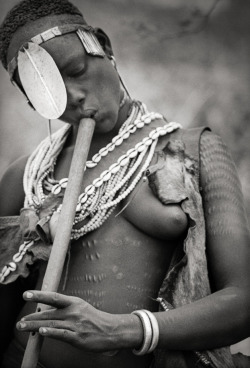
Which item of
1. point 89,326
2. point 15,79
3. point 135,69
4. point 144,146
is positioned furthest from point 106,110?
point 135,69

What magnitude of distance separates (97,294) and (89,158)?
437mm

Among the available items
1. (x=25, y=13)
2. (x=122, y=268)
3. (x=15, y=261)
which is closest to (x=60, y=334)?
(x=122, y=268)

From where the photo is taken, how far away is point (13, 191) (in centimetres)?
211

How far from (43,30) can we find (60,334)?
86cm

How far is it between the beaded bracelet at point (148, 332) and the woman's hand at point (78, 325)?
0.03 meters

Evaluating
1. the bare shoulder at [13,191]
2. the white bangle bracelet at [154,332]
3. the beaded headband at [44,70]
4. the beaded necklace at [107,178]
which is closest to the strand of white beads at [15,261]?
the beaded necklace at [107,178]

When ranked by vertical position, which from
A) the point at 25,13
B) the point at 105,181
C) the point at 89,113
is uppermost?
the point at 25,13

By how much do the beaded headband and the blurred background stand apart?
84cm

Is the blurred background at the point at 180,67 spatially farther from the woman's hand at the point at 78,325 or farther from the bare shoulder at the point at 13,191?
the woman's hand at the point at 78,325

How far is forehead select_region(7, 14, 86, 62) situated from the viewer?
71.7 inches

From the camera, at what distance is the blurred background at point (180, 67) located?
257cm

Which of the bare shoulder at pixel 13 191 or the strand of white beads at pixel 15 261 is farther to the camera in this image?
the bare shoulder at pixel 13 191

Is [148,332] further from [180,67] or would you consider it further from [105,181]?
[180,67]

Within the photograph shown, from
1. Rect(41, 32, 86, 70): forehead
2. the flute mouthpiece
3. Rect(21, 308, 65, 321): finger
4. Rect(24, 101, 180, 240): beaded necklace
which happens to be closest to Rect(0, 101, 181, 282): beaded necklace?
Rect(24, 101, 180, 240): beaded necklace
